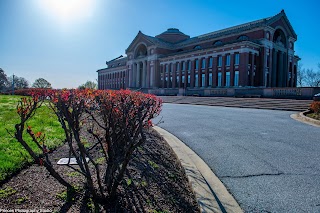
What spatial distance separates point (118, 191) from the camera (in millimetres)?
2980

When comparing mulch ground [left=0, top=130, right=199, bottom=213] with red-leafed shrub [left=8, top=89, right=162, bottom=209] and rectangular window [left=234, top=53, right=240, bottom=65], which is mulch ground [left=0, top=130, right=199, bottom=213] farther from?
rectangular window [left=234, top=53, right=240, bottom=65]

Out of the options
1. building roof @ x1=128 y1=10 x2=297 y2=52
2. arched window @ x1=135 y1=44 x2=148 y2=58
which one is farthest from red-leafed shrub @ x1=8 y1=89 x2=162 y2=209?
arched window @ x1=135 y1=44 x2=148 y2=58

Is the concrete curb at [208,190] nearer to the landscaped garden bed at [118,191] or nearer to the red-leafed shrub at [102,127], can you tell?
the landscaped garden bed at [118,191]

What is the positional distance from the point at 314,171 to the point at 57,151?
16.6 ft

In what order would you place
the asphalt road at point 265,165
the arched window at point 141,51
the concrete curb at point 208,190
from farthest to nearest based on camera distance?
the arched window at point 141,51, the asphalt road at point 265,165, the concrete curb at point 208,190

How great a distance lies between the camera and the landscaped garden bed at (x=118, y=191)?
263 cm

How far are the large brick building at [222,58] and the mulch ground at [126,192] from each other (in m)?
40.2

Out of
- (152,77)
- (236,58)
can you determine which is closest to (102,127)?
(236,58)

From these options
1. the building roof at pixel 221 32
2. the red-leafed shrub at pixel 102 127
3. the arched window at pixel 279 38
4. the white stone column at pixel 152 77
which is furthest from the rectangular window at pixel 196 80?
the red-leafed shrub at pixel 102 127

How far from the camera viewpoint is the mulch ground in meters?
2.63

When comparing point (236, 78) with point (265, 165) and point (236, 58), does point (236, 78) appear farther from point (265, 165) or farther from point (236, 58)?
point (265, 165)

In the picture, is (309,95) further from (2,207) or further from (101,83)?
(101,83)

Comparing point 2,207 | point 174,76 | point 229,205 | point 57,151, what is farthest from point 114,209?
point 174,76

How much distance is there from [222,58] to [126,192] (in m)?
43.9
